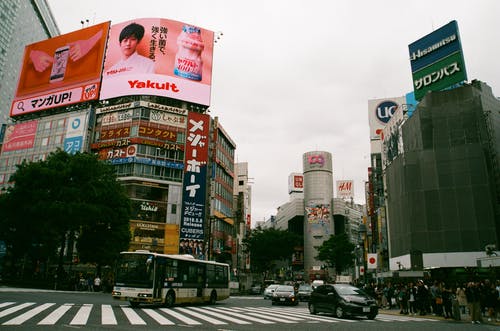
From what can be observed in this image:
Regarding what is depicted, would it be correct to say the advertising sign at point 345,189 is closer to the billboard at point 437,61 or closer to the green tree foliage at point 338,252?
the green tree foliage at point 338,252

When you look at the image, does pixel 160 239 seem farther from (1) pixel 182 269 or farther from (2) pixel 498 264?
(2) pixel 498 264

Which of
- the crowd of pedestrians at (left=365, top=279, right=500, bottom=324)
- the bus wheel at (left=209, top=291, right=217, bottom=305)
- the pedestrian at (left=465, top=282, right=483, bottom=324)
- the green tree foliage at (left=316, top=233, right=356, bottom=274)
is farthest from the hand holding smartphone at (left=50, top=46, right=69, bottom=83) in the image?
the pedestrian at (left=465, top=282, right=483, bottom=324)

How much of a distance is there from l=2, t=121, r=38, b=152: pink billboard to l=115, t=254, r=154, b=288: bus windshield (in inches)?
1916

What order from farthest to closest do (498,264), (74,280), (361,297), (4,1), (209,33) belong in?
(4,1) → (209,33) → (74,280) → (498,264) → (361,297)

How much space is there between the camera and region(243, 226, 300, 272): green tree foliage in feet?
214

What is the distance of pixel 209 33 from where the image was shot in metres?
61.3

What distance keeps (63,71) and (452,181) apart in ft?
185

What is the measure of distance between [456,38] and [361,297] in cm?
2942

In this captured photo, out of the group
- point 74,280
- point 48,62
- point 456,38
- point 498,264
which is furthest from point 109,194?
point 48,62

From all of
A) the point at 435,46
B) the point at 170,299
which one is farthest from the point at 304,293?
the point at 435,46

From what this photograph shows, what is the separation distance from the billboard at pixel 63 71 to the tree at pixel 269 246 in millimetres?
34047

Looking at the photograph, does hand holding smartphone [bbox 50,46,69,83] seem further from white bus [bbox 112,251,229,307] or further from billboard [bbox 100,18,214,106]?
white bus [bbox 112,251,229,307]

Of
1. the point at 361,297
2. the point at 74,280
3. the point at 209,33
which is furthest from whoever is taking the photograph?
the point at 209,33

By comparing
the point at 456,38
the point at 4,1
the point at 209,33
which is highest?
the point at 4,1
